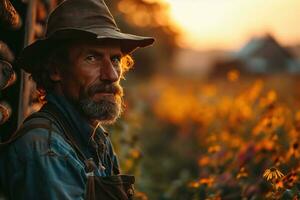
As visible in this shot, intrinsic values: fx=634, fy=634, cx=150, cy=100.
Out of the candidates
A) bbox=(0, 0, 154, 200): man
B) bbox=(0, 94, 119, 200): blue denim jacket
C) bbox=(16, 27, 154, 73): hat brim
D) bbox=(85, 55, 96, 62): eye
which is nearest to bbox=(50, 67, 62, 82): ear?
bbox=(0, 0, 154, 200): man

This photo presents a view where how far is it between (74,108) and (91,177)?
0.63 m

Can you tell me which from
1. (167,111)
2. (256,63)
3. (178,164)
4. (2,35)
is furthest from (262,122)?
(256,63)

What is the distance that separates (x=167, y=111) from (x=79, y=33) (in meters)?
14.9

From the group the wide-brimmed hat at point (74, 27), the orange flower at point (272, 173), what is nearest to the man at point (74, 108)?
the wide-brimmed hat at point (74, 27)

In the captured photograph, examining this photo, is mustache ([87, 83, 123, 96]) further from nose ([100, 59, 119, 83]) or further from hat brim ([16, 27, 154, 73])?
hat brim ([16, 27, 154, 73])

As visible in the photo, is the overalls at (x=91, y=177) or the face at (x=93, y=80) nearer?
the overalls at (x=91, y=177)

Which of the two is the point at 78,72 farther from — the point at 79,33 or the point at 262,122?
the point at 262,122

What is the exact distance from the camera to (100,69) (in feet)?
14.1

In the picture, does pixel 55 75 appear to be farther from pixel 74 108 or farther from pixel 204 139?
pixel 204 139

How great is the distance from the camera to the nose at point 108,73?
4262mm

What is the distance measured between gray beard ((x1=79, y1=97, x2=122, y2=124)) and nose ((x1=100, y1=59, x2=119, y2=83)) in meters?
0.15

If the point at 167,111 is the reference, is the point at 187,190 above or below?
below

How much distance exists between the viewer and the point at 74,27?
415 centimetres

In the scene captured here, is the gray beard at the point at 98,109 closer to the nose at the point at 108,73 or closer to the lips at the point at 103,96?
the lips at the point at 103,96
